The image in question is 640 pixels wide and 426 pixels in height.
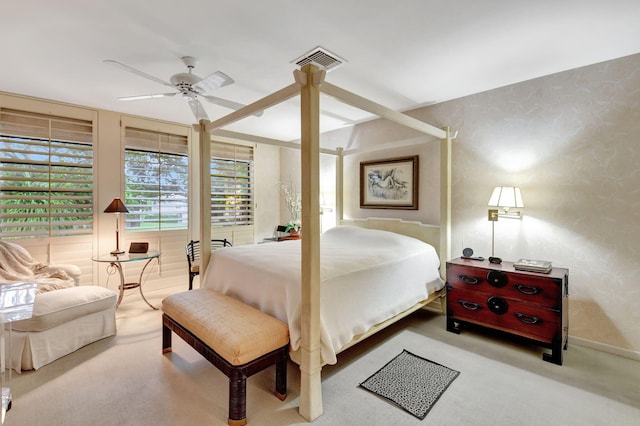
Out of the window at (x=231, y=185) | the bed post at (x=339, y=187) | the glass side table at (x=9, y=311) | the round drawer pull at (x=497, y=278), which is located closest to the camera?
the glass side table at (x=9, y=311)

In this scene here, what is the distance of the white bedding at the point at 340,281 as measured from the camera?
2068 millimetres

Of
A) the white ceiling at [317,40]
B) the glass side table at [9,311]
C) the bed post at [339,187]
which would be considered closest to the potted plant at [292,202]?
the bed post at [339,187]

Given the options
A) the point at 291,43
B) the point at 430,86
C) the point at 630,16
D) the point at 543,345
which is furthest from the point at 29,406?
the point at 630,16

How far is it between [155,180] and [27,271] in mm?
1811

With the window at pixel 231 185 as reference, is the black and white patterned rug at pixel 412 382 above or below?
below

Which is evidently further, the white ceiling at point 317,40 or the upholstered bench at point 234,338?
the white ceiling at point 317,40

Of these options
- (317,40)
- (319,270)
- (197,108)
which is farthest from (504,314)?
(197,108)

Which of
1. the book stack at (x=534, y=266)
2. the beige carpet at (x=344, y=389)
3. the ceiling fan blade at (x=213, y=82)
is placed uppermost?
the ceiling fan blade at (x=213, y=82)

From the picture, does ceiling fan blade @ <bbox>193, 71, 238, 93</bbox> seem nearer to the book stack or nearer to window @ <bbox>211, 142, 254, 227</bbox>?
window @ <bbox>211, 142, 254, 227</bbox>

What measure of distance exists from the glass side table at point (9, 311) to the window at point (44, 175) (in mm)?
1474

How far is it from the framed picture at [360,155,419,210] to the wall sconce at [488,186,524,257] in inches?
37.0

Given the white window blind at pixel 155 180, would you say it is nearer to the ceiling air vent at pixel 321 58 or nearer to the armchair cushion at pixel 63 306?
the armchair cushion at pixel 63 306

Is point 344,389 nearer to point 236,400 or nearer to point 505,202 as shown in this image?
point 236,400

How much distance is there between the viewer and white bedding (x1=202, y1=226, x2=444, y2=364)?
2.07 meters
